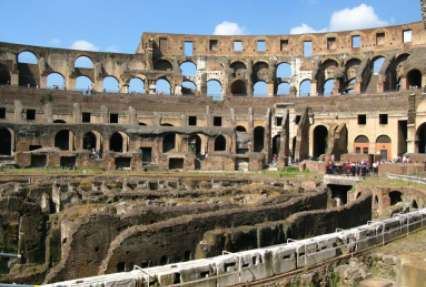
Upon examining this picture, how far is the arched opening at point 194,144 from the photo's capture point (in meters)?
41.5

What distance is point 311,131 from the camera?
46.7 meters

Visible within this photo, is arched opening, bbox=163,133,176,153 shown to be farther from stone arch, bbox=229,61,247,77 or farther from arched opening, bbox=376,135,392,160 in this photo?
arched opening, bbox=376,135,392,160

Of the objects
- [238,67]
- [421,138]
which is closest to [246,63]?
[238,67]

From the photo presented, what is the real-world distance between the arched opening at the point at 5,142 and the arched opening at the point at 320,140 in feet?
90.9

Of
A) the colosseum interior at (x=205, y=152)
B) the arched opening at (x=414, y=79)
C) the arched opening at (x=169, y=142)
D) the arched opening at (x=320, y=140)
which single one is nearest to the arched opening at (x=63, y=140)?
the colosseum interior at (x=205, y=152)

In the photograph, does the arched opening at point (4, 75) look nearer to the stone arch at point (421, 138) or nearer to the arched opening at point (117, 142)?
the arched opening at point (117, 142)

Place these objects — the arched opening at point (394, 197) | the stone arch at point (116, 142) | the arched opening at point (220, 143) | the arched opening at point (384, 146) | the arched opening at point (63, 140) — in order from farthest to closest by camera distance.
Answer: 1. the arched opening at point (220, 143)
2. the stone arch at point (116, 142)
3. the arched opening at point (384, 146)
4. the arched opening at point (63, 140)
5. the arched opening at point (394, 197)

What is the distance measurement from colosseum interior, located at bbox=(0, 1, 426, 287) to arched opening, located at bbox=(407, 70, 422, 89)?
268mm

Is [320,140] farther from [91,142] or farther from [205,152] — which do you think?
[91,142]

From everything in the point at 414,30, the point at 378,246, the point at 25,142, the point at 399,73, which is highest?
the point at 414,30

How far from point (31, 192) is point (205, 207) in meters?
10.1

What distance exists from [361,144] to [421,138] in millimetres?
5278

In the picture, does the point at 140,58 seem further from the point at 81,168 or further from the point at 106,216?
the point at 106,216

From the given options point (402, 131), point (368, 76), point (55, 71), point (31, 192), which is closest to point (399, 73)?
point (368, 76)
